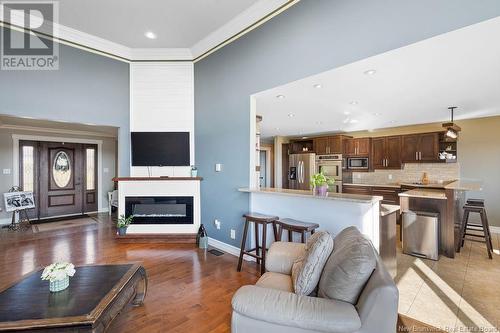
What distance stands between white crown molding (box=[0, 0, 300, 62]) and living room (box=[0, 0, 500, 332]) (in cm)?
2

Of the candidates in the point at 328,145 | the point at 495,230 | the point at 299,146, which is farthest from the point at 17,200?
the point at 495,230

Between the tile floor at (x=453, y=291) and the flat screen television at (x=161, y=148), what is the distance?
3.73 metres

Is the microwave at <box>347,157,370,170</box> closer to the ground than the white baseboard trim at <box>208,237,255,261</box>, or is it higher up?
higher up

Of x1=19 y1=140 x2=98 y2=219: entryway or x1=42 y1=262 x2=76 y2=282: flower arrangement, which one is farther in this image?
x1=19 y1=140 x2=98 y2=219: entryway

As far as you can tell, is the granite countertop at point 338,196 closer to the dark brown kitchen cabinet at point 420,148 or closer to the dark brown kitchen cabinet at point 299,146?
the dark brown kitchen cabinet at point 420,148

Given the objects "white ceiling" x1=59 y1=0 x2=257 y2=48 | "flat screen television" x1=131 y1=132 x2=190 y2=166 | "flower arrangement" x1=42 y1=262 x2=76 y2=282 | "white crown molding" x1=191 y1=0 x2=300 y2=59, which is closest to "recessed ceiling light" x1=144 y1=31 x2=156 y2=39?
"white ceiling" x1=59 y1=0 x2=257 y2=48

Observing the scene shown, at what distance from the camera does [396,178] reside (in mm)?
6355

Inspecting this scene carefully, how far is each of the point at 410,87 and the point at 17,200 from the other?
7.78 metres

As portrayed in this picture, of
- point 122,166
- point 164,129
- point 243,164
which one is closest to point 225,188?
point 243,164

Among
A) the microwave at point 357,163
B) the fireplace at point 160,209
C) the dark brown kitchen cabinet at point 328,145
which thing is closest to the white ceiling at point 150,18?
the fireplace at point 160,209

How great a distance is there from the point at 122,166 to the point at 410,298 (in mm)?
4611

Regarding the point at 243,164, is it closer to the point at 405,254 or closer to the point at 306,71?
the point at 306,71

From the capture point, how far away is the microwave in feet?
21.8

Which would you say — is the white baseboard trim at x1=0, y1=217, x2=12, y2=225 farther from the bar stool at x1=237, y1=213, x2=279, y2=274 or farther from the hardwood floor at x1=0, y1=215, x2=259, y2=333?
the bar stool at x1=237, y1=213, x2=279, y2=274
